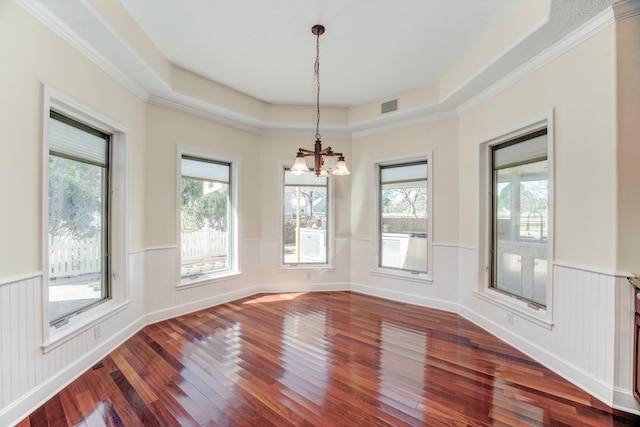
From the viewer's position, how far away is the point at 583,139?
244cm

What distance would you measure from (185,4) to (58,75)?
1.22 m

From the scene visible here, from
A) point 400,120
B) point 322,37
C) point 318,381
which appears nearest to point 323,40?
point 322,37

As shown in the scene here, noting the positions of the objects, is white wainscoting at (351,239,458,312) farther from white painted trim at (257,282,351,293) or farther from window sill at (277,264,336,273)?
window sill at (277,264,336,273)

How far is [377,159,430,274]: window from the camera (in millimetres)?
4703

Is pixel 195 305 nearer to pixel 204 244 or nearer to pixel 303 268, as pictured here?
pixel 204 244

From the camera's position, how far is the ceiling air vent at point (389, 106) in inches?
176

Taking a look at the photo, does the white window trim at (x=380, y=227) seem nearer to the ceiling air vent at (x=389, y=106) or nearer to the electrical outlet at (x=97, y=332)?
the ceiling air vent at (x=389, y=106)

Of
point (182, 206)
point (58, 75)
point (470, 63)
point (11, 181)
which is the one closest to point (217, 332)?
point (182, 206)

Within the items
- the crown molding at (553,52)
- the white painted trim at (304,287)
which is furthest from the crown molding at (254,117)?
the white painted trim at (304,287)

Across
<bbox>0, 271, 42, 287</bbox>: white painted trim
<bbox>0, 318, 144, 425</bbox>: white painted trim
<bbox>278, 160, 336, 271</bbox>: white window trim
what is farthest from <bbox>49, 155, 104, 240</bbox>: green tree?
<bbox>278, 160, 336, 271</bbox>: white window trim

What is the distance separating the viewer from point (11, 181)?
78.3 inches

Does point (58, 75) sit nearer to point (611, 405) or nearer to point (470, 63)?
point (470, 63)

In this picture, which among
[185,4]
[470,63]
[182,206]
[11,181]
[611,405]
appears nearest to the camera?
[11,181]

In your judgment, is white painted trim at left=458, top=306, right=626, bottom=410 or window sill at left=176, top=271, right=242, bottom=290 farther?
window sill at left=176, top=271, right=242, bottom=290
